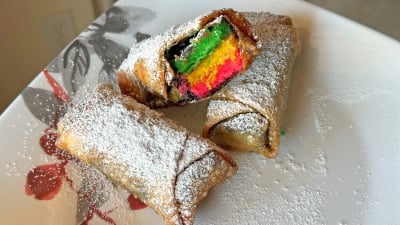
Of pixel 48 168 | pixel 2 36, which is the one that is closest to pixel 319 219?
pixel 48 168

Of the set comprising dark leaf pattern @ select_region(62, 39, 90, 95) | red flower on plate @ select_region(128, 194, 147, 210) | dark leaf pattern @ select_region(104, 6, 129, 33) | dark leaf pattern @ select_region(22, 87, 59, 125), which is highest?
dark leaf pattern @ select_region(104, 6, 129, 33)

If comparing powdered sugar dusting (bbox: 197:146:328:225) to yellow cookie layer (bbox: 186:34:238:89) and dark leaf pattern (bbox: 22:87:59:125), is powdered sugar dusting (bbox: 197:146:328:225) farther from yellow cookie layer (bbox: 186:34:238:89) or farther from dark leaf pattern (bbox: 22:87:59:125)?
dark leaf pattern (bbox: 22:87:59:125)

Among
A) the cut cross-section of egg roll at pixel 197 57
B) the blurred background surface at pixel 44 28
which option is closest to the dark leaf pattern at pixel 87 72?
the cut cross-section of egg roll at pixel 197 57

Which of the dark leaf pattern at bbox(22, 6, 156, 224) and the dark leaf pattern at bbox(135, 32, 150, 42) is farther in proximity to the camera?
the dark leaf pattern at bbox(135, 32, 150, 42)

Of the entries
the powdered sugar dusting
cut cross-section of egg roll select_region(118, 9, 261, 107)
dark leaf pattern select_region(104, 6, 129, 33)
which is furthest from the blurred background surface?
the powdered sugar dusting

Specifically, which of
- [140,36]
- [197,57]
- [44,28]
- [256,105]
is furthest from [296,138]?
[44,28]

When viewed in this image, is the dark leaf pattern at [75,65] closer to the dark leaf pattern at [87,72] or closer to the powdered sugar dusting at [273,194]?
the dark leaf pattern at [87,72]
